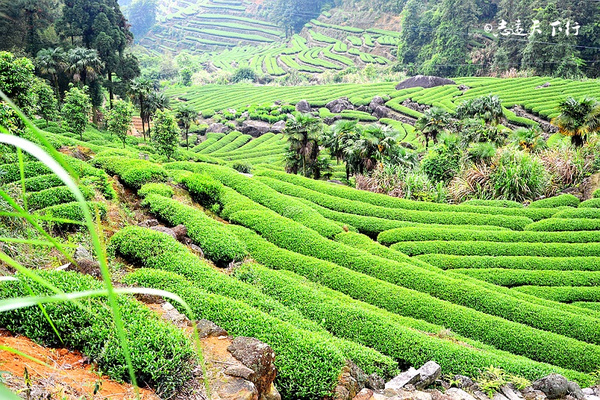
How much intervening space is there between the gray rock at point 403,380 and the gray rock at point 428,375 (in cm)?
10

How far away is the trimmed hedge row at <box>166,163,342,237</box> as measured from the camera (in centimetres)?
1738

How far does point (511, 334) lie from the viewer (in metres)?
11.7

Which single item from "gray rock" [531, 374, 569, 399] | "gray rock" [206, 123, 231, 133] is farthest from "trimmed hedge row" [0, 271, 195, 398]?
"gray rock" [206, 123, 231, 133]

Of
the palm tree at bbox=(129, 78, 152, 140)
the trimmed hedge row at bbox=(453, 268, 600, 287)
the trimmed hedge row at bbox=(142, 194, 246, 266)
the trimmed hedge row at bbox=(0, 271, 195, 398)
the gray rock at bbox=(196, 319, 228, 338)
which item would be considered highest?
the palm tree at bbox=(129, 78, 152, 140)

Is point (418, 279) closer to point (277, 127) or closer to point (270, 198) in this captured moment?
point (270, 198)

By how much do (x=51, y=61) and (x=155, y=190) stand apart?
36.2m

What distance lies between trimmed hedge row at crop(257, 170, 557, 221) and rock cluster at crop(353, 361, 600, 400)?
11301mm

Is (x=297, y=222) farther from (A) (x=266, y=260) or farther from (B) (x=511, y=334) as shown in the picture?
(B) (x=511, y=334)

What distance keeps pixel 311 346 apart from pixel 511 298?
8.60 metres

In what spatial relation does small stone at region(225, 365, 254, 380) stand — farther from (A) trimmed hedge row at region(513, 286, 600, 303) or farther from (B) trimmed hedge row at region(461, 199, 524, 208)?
(B) trimmed hedge row at region(461, 199, 524, 208)

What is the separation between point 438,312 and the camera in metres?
12.3

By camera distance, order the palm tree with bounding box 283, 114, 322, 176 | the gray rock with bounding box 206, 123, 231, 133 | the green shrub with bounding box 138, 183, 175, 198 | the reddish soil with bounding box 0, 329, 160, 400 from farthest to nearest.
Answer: the gray rock with bounding box 206, 123, 231, 133 → the palm tree with bounding box 283, 114, 322, 176 → the green shrub with bounding box 138, 183, 175, 198 → the reddish soil with bounding box 0, 329, 160, 400

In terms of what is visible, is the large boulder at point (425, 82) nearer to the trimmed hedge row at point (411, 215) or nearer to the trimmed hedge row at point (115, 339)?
the trimmed hedge row at point (411, 215)

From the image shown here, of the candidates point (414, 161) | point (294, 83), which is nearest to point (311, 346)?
point (414, 161)
